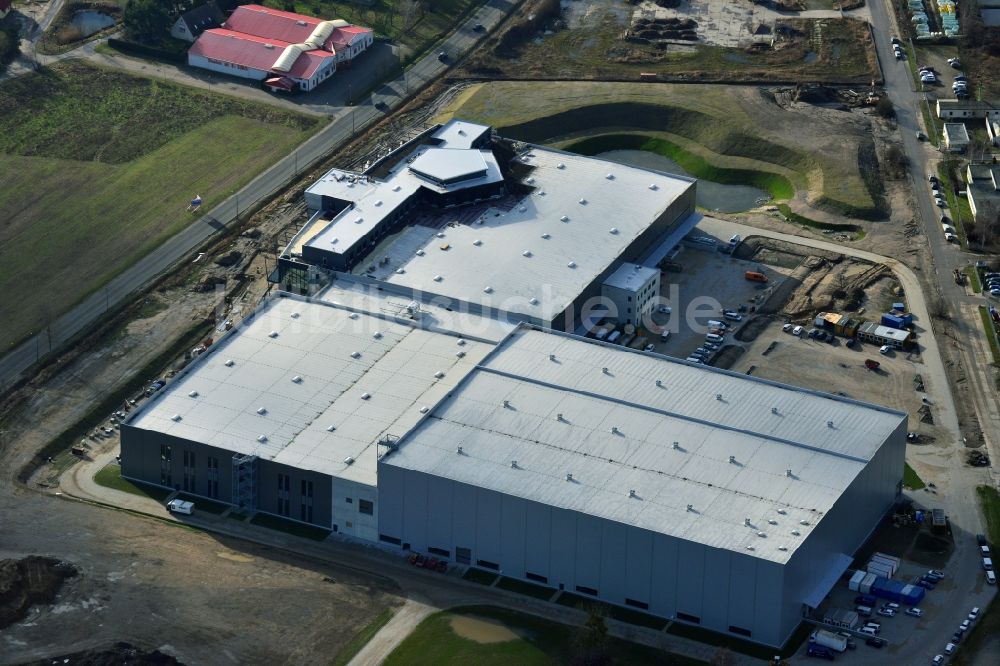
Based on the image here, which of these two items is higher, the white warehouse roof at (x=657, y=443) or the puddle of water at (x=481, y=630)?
the white warehouse roof at (x=657, y=443)

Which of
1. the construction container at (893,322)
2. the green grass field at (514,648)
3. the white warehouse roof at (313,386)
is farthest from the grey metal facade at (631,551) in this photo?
the construction container at (893,322)

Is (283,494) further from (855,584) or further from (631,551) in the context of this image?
(855,584)

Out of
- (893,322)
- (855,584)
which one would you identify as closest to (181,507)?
(855,584)

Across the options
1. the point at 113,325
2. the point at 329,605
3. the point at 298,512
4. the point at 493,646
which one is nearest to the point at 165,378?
the point at 113,325

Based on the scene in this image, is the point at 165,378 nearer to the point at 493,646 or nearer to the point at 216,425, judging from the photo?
the point at 216,425

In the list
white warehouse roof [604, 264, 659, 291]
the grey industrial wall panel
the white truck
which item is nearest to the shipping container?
the white truck

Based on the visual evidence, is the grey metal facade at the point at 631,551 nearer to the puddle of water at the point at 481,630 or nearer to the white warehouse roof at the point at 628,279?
the puddle of water at the point at 481,630
